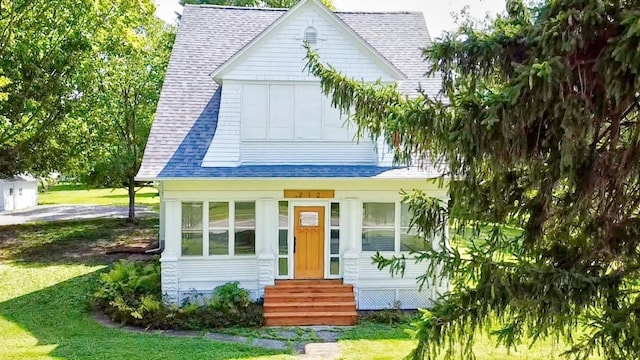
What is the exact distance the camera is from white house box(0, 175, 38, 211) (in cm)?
3256

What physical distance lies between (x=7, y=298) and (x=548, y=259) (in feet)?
42.4

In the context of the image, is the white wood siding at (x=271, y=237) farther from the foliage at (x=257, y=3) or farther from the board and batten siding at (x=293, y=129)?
the foliage at (x=257, y=3)

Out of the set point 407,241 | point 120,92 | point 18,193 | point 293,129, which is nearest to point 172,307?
point 293,129

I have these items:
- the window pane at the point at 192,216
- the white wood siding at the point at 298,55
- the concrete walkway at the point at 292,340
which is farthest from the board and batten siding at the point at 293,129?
the concrete walkway at the point at 292,340

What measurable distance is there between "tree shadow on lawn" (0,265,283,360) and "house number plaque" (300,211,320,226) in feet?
12.0

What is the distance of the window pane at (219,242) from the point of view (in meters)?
12.0

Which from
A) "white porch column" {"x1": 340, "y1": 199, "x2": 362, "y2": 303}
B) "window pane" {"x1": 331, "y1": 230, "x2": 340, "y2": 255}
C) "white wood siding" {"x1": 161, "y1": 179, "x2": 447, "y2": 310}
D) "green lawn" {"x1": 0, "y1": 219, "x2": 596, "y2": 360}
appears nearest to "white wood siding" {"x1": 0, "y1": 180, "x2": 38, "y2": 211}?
"green lawn" {"x1": 0, "y1": 219, "x2": 596, "y2": 360}

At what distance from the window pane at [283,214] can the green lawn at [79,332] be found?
2.67m

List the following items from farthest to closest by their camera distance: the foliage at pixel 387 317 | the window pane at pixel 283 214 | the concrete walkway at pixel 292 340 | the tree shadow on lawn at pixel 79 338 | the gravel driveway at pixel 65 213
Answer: the gravel driveway at pixel 65 213, the window pane at pixel 283 214, the foliage at pixel 387 317, the concrete walkway at pixel 292 340, the tree shadow on lawn at pixel 79 338

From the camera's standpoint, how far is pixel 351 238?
39.8 ft

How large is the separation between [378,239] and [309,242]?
1711 millimetres

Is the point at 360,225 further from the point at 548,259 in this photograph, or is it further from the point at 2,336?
the point at 2,336

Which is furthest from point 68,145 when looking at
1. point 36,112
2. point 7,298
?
point 7,298

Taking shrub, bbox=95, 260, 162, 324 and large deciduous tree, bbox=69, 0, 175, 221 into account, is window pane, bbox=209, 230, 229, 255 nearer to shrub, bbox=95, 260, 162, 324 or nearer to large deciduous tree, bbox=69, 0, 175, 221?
shrub, bbox=95, 260, 162, 324
